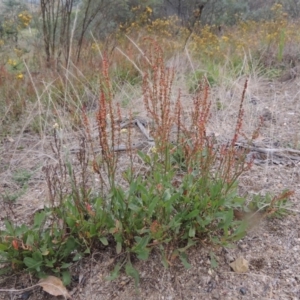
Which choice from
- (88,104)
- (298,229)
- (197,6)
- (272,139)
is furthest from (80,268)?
(197,6)

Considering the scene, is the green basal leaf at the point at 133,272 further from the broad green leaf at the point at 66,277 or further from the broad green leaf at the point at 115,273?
the broad green leaf at the point at 66,277

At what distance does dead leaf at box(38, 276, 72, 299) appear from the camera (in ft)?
4.41

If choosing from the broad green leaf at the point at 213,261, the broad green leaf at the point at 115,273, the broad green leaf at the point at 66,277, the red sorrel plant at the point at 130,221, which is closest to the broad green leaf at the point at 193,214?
the red sorrel plant at the point at 130,221

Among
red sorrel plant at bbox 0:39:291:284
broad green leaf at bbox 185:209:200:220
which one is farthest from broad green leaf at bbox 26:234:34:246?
broad green leaf at bbox 185:209:200:220

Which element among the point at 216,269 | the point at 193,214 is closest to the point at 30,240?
the point at 193,214

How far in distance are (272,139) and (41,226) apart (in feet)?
5.32

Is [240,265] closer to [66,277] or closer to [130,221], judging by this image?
[130,221]

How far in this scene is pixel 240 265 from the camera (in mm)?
1445

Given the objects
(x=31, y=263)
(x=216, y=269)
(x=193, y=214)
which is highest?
(x=193, y=214)

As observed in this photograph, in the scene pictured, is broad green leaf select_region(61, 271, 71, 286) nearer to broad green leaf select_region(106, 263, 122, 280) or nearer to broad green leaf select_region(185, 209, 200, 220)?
broad green leaf select_region(106, 263, 122, 280)

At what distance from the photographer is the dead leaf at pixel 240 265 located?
1439 millimetres

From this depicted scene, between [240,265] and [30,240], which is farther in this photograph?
[240,265]

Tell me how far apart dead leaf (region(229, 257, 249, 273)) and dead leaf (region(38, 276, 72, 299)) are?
0.64 meters

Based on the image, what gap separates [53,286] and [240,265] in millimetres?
717
